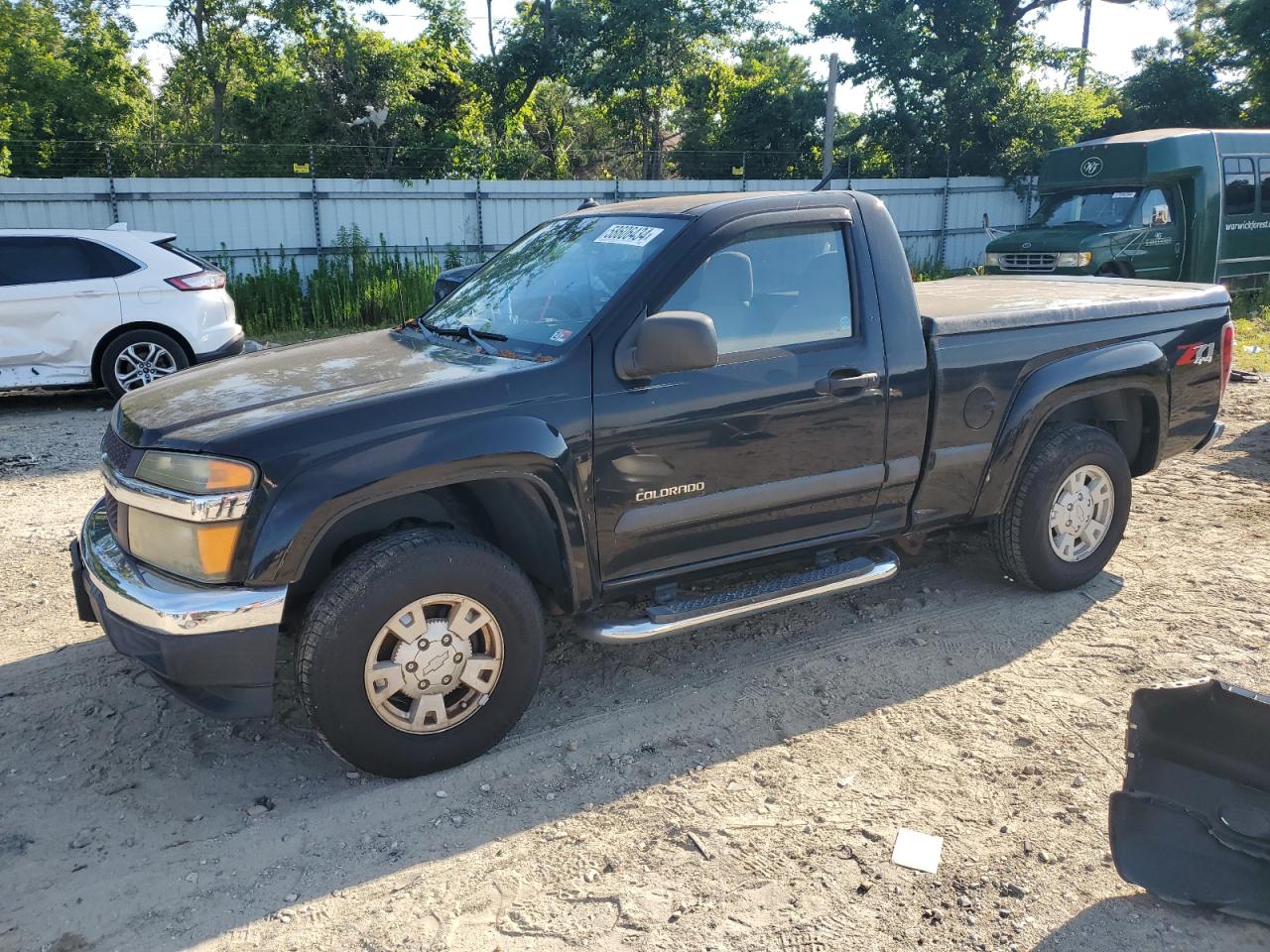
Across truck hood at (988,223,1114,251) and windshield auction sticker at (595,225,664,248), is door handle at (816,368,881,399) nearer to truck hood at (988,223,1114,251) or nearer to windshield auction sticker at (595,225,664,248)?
windshield auction sticker at (595,225,664,248)

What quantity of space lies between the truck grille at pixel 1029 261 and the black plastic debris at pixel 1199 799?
1198 centimetres

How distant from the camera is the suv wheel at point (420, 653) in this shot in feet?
10.3

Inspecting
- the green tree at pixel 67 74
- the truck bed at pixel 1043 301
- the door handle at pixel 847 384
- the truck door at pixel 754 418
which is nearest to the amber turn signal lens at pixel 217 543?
the truck door at pixel 754 418

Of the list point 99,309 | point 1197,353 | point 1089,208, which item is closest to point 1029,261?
point 1089,208

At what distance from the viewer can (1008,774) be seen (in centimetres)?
344

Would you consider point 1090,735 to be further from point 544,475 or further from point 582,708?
point 544,475

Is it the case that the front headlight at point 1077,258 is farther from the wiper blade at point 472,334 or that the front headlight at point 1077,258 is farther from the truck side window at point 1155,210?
the wiper blade at point 472,334

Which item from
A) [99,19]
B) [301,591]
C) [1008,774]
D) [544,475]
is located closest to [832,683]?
[1008,774]

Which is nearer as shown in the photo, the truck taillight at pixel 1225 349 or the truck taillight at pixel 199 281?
the truck taillight at pixel 1225 349

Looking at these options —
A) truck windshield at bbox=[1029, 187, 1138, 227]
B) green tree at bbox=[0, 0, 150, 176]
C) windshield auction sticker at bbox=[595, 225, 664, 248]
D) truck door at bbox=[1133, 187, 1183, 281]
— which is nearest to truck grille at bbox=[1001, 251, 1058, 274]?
truck windshield at bbox=[1029, 187, 1138, 227]

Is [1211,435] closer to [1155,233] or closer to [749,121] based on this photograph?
[1155,233]

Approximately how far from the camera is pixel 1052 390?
447cm

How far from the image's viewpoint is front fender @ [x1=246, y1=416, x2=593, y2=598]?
3.03 metres

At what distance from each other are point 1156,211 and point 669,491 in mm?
12825
